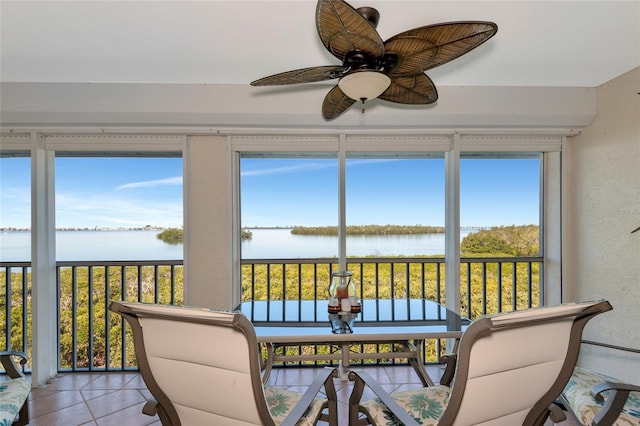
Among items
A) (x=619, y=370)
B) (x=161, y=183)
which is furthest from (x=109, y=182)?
(x=619, y=370)

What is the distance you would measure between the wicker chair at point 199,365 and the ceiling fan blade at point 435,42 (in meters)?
1.26

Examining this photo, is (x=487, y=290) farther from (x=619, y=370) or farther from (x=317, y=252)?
(x=317, y=252)

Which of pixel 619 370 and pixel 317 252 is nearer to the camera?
pixel 619 370

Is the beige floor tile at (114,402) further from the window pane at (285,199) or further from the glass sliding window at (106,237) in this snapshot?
the window pane at (285,199)

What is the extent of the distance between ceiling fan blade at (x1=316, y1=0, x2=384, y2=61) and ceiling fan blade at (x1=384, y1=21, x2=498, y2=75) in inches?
3.8

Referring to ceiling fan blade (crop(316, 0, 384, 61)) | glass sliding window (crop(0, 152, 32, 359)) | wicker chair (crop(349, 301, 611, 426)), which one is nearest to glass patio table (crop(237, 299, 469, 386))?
wicker chair (crop(349, 301, 611, 426))

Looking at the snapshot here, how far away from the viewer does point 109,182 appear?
305cm

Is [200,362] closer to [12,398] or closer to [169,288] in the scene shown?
[12,398]

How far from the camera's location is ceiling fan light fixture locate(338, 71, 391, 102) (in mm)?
1370

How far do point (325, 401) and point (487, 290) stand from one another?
255 centimetres

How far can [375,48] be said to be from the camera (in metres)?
1.28

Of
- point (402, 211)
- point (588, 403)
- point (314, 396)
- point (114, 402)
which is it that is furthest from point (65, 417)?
point (588, 403)

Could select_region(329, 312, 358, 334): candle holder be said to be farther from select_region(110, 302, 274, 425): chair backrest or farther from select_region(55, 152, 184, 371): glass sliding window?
select_region(55, 152, 184, 371): glass sliding window

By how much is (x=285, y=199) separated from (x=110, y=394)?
7.12 ft
